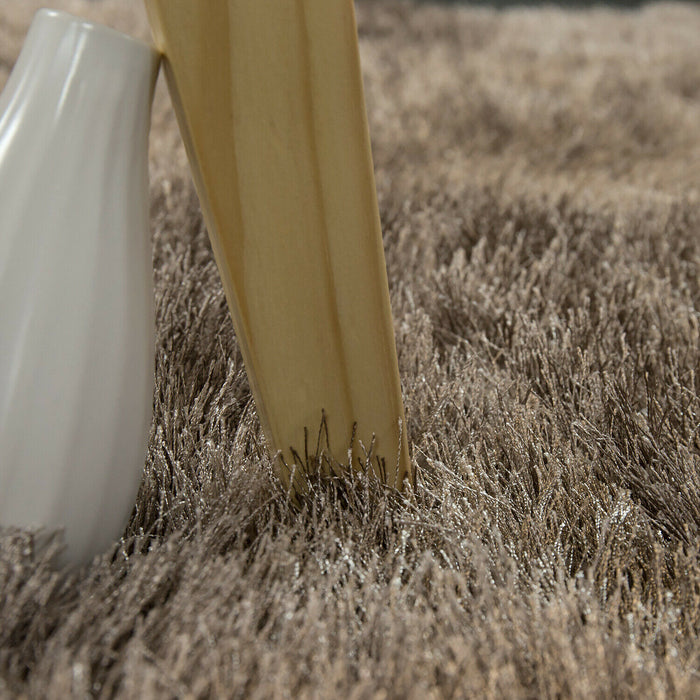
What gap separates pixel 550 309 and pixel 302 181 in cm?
47

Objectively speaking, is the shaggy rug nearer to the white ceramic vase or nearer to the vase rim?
the white ceramic vase

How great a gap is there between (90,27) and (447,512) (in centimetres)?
40

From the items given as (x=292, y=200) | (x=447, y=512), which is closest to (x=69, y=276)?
(x=292, y=200)

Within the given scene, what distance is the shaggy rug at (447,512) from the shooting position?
0.37 metres

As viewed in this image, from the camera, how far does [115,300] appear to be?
43cm

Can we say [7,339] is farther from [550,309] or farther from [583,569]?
[550,309]

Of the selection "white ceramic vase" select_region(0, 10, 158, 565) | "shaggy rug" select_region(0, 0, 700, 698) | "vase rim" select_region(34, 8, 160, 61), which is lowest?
"shaggy rug" select_region(0, 0, 700, 698)

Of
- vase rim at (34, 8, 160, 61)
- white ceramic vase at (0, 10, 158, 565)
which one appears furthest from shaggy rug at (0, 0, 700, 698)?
vase rim at (34, 8, 160, 61)

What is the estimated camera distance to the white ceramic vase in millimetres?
407

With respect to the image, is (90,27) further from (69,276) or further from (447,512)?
(447,512)

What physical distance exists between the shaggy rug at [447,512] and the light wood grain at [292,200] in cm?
7

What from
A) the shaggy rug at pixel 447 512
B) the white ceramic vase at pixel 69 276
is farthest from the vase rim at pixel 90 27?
the shaggy rug at pixel 447 512

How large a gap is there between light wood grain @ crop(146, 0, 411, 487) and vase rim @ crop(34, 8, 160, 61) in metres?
0.01

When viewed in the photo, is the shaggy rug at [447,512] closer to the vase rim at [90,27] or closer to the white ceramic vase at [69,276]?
the white ceramic vase at [69,276]
